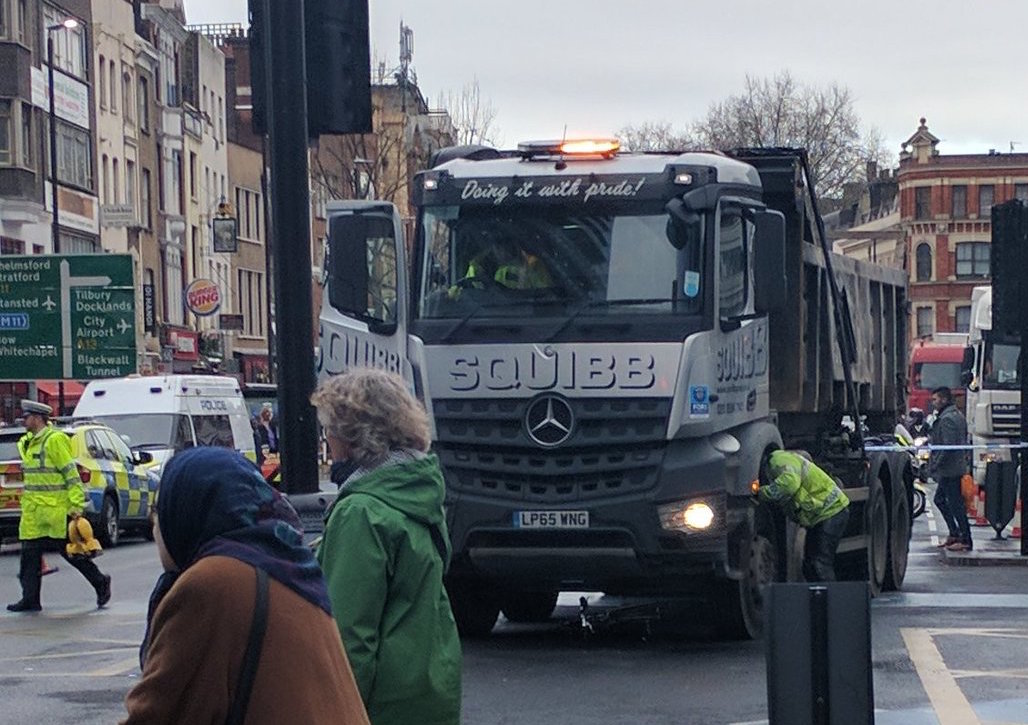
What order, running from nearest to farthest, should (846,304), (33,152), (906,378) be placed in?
(846,304)
(906,378)
(33,152)

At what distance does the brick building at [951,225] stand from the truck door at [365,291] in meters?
100

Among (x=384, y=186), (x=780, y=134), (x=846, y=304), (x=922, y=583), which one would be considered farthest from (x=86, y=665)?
(x=780, y=134)

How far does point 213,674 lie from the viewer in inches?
152

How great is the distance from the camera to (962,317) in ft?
371

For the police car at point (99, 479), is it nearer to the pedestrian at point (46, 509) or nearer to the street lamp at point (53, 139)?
the pedestrian at point (46, 509)

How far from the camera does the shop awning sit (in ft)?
176

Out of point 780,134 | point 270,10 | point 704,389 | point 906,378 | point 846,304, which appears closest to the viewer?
point 270,10

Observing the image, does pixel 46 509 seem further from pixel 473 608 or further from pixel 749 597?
pixel 749 597

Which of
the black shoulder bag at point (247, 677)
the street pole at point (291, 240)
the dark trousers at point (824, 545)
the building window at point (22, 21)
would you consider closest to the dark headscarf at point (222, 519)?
the black shoulder bag at point (247, 677)

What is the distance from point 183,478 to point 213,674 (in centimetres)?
38

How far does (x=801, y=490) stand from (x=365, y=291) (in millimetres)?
3407

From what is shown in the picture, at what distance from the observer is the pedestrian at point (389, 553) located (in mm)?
5547

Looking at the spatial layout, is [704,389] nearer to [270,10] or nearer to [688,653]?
[688,653]

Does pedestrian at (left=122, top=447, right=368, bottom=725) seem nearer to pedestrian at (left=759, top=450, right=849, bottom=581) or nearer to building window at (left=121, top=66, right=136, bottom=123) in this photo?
pedestrian at (left=759, top=450, right=849, bottom=581)
